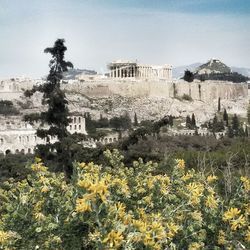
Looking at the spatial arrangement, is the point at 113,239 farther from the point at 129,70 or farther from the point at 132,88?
the point at 129,70

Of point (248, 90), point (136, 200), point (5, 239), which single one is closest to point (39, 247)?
point (5, 239)

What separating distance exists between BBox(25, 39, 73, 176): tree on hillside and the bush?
11.9m

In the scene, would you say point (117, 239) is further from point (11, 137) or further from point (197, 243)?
point (11, 137)

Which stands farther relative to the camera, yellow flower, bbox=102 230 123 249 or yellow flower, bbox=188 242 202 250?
yellow flower, bbox=188 242 202 250

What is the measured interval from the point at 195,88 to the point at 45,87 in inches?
3708

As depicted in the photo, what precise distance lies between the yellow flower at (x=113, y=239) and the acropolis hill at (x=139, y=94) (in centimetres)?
8100

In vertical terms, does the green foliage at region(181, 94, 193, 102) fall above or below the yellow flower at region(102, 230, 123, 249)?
below

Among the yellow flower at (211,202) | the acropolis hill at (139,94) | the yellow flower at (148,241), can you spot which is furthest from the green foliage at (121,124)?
the yellow flower at (148,241)

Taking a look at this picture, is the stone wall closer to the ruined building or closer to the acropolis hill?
the acropolis hill

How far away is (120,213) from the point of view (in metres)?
5.05

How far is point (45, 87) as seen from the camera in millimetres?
19750

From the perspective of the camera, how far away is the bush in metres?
4.77

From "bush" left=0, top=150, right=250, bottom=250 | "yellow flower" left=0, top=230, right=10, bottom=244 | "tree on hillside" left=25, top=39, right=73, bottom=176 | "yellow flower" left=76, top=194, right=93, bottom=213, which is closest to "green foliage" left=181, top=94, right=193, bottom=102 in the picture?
"tree on hillside" left=25, top=39, right=73, bottom=176

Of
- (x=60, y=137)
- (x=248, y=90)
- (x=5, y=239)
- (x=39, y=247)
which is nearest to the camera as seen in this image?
(x=5, y=239)
